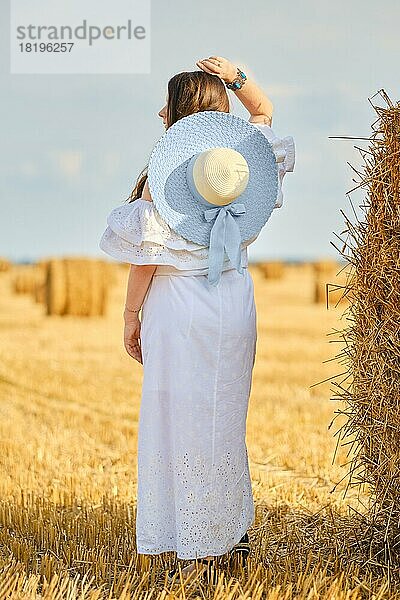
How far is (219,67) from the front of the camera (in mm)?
3783

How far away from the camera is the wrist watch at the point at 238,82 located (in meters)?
3.87

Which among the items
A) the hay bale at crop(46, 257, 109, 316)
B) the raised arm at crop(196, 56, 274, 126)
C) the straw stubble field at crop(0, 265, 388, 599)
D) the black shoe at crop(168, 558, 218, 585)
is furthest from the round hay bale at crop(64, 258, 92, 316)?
the black shoe at crop(168, 558, 218, 585)

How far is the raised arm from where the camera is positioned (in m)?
3.78

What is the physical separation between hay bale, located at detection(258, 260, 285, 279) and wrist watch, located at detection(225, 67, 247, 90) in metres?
22.3

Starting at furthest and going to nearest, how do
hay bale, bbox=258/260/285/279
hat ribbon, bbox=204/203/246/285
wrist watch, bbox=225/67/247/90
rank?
hay bale, bbox=258/260/285/279 < wrist watch, bbox=225/67/247/90 < hat ribbon, bbox=204/203/246/285

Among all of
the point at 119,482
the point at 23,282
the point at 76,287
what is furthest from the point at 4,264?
the point at 119,482

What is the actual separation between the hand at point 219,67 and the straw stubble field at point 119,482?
1.51 m

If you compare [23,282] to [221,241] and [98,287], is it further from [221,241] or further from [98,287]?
[221,241]

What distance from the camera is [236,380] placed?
3742 mm

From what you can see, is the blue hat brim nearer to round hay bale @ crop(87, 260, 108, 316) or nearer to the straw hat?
the straw hat

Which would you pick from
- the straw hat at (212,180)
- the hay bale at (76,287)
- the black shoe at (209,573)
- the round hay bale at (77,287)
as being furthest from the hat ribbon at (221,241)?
the round hay bale at (77,287)

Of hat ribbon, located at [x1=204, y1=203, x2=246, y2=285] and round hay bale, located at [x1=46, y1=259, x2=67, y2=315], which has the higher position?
hat ribbon, located at [x1=204, y1=203, x2=246, y2=285]

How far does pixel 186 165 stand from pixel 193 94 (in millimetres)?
272

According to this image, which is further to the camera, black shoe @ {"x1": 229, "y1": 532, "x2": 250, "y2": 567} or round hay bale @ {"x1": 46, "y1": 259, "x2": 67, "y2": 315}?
round hay bale @ {"x1": 46, "y1": 259, "x2": 67, "y2": 315}
